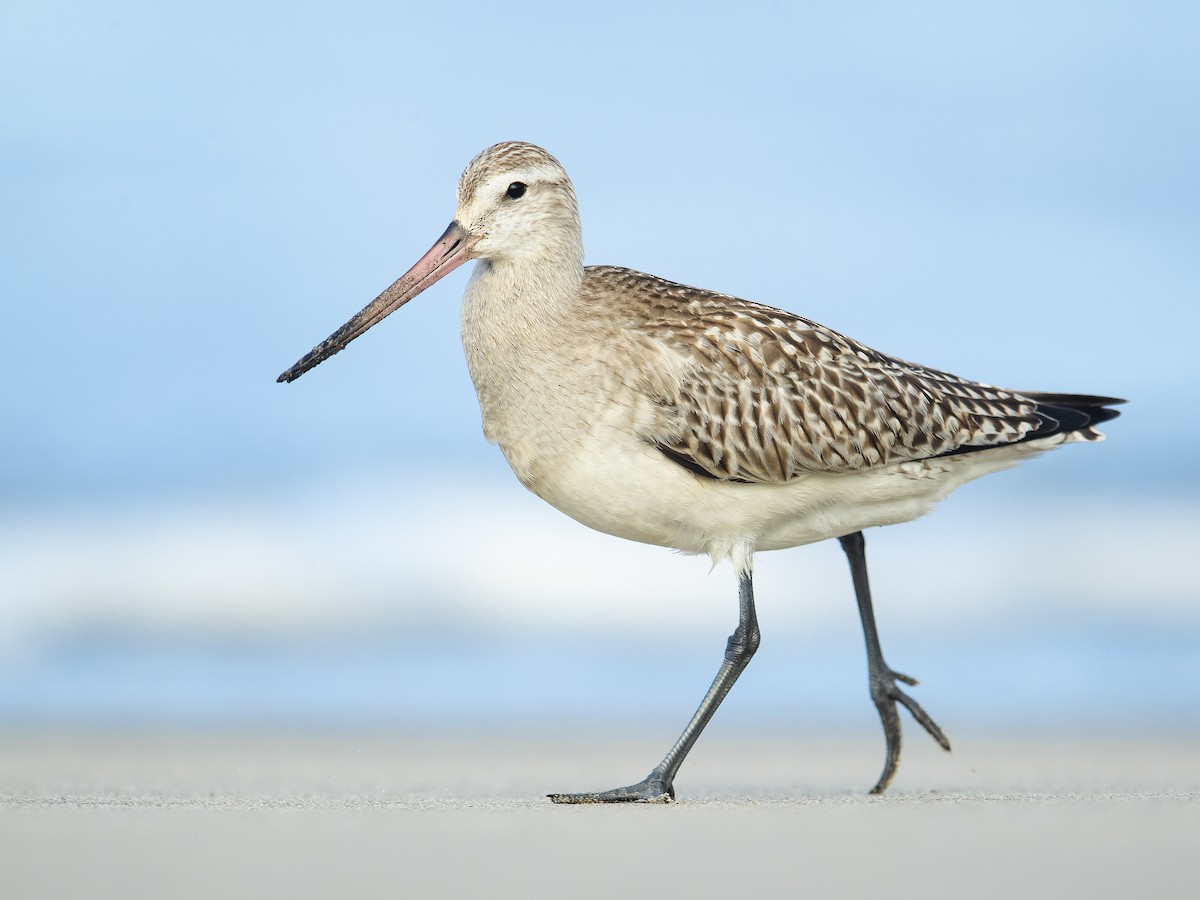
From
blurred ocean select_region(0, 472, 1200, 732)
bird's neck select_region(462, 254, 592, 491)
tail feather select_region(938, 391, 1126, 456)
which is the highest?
bird's neck select_region(462, 254, 592, 491)

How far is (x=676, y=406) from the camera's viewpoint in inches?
364

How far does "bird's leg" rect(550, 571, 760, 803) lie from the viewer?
8.52 m

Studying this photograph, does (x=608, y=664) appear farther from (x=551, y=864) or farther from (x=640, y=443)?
(x=551, y=864)

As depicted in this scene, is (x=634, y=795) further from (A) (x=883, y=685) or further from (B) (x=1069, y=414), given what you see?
(B) (x=1069, y=414)

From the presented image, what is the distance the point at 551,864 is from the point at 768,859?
32.0 inches

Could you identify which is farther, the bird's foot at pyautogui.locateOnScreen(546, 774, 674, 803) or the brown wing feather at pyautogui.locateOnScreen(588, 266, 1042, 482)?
the brown wing feather at pyautogui.locateOnScreen(588, 266, 1042, 482)

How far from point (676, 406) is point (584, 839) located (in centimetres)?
306

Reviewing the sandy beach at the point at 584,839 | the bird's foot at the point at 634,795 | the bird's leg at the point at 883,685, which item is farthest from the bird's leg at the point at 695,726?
the bird's leg at the point at 883,685

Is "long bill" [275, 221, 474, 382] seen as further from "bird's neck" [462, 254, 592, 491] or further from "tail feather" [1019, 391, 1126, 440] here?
"tail feather" [1019, 391, 1126, 440]

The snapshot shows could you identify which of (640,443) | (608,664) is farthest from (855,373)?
(608,664)

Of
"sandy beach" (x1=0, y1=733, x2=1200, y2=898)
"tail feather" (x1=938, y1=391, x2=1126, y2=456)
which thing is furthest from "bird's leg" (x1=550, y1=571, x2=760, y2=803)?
"tail feather" (x1=938, y1=391, x2=1126, y2=456)

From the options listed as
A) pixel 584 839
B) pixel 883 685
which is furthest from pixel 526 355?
pixel 584 839

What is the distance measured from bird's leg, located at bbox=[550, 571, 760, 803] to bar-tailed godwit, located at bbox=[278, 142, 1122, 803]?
0.5 inches

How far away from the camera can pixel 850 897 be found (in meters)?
5.84
